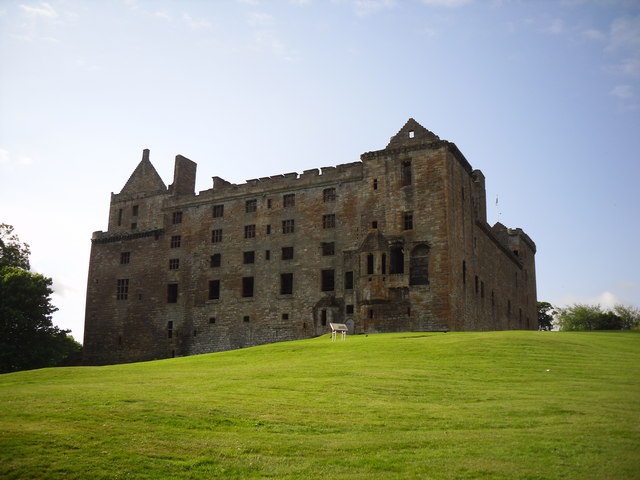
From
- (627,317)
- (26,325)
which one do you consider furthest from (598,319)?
(26,325)

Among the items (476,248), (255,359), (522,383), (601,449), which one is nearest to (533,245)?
(476,248)

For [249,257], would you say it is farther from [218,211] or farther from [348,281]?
[348,281]

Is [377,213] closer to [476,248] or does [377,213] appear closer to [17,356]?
[476,248]

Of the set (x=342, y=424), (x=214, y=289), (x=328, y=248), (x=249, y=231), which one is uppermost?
(x=249, y=231)

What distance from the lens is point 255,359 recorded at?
110ft

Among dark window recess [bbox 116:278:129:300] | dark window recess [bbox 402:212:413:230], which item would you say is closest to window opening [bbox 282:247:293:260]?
dark window recess [bbox 402:212:413:230]

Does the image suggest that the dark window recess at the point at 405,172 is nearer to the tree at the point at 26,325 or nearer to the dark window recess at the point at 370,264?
the dark window recess at the point at 370,264

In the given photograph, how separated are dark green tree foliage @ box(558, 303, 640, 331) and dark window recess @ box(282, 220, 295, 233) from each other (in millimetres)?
50143

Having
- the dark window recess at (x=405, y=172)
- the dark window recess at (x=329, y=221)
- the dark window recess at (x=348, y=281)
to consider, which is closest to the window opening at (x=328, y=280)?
the dark window recess at (x=348, y=281)

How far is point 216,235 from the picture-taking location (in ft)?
196

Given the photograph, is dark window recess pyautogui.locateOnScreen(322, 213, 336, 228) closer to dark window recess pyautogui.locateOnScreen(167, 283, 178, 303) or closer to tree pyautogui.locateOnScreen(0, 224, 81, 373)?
dark window recess pyautogui.locateOnScreen(167, 283, 178, 303)

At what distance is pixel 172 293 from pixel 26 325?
13.4 meters

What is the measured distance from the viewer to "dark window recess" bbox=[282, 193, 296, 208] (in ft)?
186

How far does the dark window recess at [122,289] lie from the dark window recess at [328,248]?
2182 centimetres
